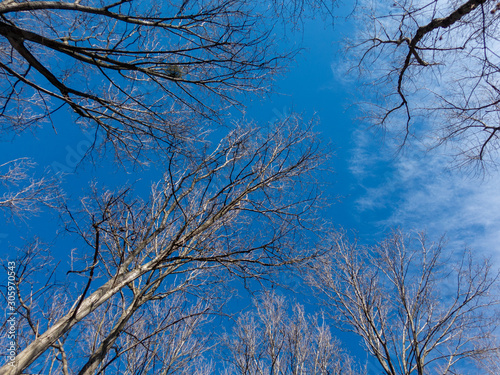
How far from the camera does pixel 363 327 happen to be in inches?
252

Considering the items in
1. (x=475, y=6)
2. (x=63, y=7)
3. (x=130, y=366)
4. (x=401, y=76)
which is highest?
(x=401, y=76)

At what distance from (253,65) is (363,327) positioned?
21.3 ft

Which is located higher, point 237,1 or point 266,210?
point 237,1

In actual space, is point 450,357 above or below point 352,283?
below

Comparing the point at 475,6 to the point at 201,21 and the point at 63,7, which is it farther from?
the point at 63,7

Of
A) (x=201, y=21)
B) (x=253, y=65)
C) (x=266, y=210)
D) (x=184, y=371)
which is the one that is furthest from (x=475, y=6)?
(x=184, y=371)

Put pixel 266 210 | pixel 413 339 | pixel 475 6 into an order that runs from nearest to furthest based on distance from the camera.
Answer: pixel 475 6
pixel 266 210
pixel 413 339

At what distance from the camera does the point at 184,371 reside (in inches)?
366

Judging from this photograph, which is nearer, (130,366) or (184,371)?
(130,366)

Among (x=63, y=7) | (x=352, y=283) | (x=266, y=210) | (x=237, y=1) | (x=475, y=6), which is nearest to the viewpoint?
(x=63, y=7)

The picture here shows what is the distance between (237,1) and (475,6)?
2700 mm

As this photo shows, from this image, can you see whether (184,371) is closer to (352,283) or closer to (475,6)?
(352,283)

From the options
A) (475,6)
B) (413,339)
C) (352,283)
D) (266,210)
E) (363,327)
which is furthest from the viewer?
(352,283)

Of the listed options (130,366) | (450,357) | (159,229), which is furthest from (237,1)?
(130,366)
